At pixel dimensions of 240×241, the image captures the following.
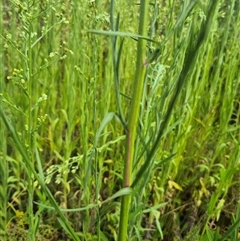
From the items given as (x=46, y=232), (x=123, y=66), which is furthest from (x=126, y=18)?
(x=46, y=232)

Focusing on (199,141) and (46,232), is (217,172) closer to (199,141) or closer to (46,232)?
(199,141)

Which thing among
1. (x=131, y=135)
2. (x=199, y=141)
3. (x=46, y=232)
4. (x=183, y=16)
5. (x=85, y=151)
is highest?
(x=183, y=16)

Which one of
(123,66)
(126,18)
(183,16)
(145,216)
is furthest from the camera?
(123,66)

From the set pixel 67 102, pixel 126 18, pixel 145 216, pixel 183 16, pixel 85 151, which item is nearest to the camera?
pixel 183 16

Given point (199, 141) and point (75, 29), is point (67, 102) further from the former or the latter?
point (199, 141)

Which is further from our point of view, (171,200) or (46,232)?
(171,200)

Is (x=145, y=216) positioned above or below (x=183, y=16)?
below

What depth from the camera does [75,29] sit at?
71.8 inches

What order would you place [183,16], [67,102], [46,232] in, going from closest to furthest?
[183,16] → [46,232] → [67,102]

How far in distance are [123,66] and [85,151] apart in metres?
0.90

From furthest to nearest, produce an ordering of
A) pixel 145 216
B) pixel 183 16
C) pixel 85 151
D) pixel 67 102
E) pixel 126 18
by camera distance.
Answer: pixel 126 18
pixel 67 102
pixel 145 216
pixel 85 151
pixel 183 16

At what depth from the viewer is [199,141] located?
200cm

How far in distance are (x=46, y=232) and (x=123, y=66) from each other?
94 centimetres

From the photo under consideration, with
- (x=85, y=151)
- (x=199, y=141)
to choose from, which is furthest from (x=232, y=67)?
(x=85, y=151)
